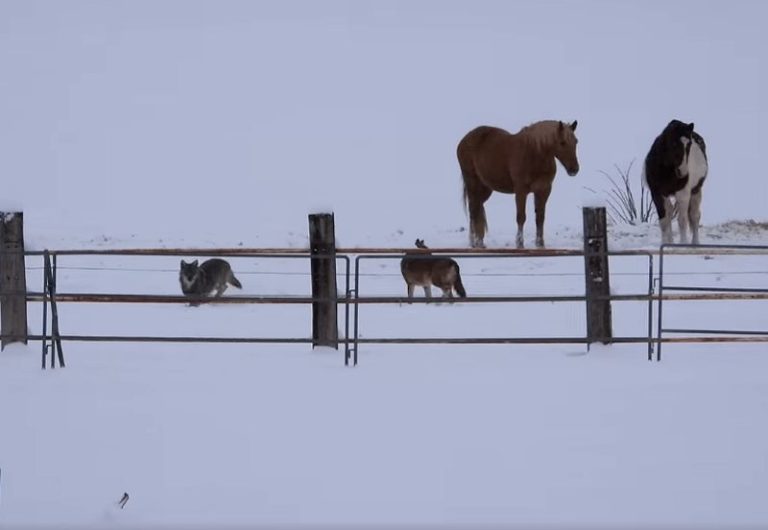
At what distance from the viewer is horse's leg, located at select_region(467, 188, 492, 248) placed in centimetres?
2009

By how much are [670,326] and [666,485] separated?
7319mm

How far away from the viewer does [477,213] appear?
2092cm

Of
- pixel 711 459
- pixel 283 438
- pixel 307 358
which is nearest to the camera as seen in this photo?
pixel 711 459

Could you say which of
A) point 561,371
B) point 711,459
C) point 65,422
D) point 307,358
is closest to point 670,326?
point 561,371

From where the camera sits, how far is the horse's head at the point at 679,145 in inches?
748

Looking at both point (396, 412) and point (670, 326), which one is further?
point (670, 326)

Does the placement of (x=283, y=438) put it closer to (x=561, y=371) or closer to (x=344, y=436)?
(x=344, y=436)

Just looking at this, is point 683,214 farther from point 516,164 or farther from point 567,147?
point 516,164

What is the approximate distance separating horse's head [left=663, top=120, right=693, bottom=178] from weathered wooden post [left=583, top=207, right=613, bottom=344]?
29.5 feet

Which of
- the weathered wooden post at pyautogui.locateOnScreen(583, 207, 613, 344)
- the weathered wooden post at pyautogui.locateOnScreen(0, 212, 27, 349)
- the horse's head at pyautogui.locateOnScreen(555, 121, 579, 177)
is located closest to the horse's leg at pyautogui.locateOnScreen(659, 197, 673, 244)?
the horse's head at pyautogui.locateOnScreen(555, 121, 579, 177)

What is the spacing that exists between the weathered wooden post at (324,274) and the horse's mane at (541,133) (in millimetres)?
9312

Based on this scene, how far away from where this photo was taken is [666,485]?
19.8 ft

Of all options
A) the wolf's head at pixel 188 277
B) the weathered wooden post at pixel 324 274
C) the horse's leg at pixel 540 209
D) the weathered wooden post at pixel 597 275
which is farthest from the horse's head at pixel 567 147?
the weathered wooden post at pixel 324 274

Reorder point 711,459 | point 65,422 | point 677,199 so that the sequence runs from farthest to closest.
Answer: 1. point 677,199
2. point 65,422
3. point 711,459
